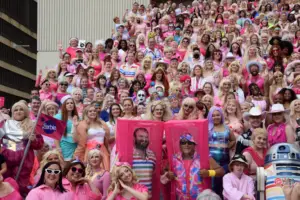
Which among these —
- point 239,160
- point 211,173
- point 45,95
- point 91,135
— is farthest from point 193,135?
point 45,95

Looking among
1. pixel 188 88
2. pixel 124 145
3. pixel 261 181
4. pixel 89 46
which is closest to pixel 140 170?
pixel 124 145

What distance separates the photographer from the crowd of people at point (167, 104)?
317 inches

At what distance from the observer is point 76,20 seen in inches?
1192

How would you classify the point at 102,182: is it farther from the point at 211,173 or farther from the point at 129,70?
the point at 129,70

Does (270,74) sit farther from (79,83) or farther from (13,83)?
(13,83)

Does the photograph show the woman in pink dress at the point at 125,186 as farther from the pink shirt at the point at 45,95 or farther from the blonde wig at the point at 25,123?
the pink shirt at the point at 45,95

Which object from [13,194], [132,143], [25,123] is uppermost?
[25,123]

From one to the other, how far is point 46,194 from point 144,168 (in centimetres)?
165

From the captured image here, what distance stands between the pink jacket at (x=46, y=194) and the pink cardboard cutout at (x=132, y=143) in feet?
4.18

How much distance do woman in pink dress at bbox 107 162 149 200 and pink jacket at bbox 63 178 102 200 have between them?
0.21 meters

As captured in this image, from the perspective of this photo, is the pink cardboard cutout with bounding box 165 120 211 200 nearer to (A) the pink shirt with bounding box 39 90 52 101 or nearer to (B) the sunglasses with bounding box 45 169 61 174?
(B) the sunglasses with bounding box 45 169 61 174

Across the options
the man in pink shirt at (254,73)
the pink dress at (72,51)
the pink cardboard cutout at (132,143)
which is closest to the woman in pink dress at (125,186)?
the pink cardboard cutout at (132,143)

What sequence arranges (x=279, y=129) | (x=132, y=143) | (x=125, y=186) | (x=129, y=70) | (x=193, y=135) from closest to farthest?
(x=125, y=186), (x=193, y=135), (x=132, y=143), (x=279, y=129), (x=129, y=70)

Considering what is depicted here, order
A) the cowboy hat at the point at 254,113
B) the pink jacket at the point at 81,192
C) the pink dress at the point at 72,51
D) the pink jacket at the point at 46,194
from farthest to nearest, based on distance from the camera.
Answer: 1. the pink dress at the point at 72,51
2. the cowboy hat at the point at 254,113
3. the pink jacket at the point at 81,192
4. the pink jacket at the point at 46,194
